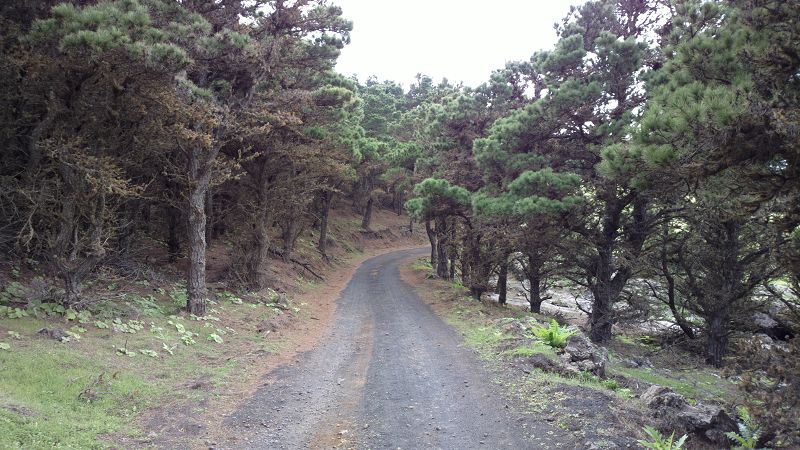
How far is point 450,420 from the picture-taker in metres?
7.61

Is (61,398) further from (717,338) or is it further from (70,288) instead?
(717,338)

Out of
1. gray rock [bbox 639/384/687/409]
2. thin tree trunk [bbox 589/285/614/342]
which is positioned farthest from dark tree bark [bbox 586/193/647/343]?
gray rock [bbox 639/384/687/409]

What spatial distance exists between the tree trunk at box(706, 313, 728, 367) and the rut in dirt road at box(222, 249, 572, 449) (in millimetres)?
8729

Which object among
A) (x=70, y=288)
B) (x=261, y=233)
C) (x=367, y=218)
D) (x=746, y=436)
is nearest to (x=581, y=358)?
(x=746, y=436)

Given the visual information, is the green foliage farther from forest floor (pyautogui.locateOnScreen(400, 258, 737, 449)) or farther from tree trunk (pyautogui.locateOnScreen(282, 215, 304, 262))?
tree trunk (pyautogui.locateOnScreen(282, 215, 304, 262))

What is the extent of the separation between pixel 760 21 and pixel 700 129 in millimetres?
1750

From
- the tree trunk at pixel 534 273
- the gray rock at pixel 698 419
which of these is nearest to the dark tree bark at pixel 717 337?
the tree trunk at pixel 534 273

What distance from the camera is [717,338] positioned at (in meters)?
15.5

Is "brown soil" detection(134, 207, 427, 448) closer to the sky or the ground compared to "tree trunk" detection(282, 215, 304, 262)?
closer to the ground

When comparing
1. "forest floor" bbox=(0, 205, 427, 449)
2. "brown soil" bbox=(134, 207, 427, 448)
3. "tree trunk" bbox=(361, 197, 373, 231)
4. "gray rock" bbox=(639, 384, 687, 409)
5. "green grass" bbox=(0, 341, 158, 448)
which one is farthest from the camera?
"tree trunk" bbox=(361, 197, 373, 231)

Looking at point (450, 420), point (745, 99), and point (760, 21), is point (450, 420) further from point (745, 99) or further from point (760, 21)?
point (760, 21)

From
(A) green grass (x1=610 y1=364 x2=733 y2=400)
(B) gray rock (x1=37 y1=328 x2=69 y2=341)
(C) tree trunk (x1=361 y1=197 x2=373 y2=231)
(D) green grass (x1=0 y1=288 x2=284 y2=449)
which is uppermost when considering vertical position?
(C) tree trunk (x1=361 y1=197 x2=373 y2=231)

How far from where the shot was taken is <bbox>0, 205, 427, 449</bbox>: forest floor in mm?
6336

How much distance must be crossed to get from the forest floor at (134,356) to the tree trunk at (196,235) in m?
0.54
